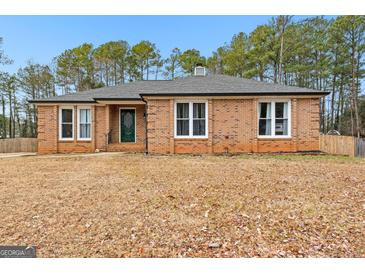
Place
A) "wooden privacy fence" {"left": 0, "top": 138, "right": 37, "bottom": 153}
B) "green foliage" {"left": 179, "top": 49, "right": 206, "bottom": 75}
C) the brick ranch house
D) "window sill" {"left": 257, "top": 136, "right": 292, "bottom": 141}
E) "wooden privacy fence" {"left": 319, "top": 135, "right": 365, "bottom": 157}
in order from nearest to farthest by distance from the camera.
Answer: the brick ranch house → "window sill" {"left": 257, "top": 136, "right": 292, "bottom": 141} → "wooden privacy fence" {"left": 319, "top": 135, "right": 365, "bottom": 157} → "wooden privacy fence" {"left": 0, "top": 138, "right": 37, "bottom": 153} → "green foliage" {"left": 179, "top": 49, "right": 206, "bottom": 75}

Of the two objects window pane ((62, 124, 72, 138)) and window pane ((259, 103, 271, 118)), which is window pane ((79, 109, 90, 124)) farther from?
window pane ((259, 103, 271, 118))

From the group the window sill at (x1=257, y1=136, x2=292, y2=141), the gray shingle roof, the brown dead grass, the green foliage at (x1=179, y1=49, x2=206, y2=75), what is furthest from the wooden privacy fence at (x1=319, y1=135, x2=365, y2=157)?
the green foliage at (x1=179, y1=49, x2=206, y2=75)

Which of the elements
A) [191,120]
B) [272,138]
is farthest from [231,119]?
[272,138]

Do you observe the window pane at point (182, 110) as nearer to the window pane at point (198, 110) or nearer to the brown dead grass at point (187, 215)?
the window pane at point (198, 110)

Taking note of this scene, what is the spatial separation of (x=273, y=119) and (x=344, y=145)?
4765mm

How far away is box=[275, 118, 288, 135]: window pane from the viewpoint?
38.6 feet

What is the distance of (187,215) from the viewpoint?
3.79 meters

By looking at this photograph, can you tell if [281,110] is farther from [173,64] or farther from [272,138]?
[173,64]

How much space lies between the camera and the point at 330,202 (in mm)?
4367

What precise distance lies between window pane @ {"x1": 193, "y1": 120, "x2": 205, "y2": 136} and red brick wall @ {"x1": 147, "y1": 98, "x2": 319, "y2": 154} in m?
0.35

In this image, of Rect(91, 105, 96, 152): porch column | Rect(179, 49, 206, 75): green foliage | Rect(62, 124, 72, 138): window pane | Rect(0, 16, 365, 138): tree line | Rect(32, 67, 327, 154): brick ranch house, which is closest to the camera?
Rect(32, 67, 327, 154): brick ranch house

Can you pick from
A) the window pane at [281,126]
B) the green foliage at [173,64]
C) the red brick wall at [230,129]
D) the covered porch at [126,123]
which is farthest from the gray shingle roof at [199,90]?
the green foliage at [173,64]
